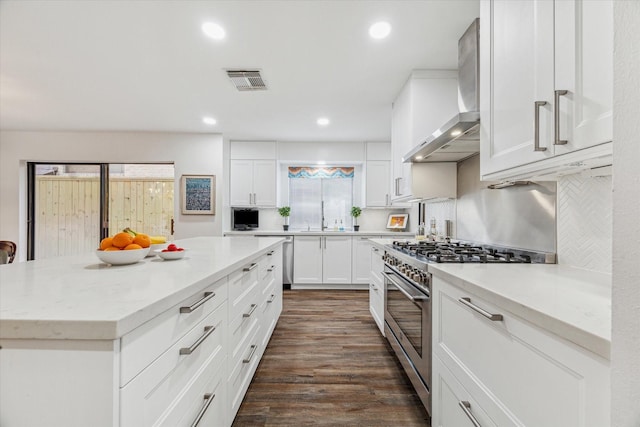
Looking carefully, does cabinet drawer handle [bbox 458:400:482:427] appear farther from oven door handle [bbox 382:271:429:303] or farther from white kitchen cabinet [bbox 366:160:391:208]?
white kitchen cabinet [bbox 366:160:391:208]

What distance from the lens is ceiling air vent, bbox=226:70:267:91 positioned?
2.82 metres

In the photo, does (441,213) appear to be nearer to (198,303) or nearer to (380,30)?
(380,30)

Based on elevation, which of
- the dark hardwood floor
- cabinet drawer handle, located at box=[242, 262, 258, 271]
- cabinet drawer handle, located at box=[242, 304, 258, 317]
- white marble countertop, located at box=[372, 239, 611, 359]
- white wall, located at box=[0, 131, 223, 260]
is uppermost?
white wall, located at box=[0, 131, 223, 260]

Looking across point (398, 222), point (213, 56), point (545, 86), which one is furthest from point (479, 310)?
point (398, 222)

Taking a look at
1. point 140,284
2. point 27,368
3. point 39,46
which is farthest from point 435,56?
point 39,46

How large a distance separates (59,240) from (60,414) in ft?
19.4

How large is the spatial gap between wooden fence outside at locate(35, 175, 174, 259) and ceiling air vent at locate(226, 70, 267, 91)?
3350mm

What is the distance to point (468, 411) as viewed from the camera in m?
1.10

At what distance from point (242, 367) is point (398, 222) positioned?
3.94 m

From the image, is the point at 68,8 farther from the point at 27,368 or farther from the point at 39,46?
the point at 27,368

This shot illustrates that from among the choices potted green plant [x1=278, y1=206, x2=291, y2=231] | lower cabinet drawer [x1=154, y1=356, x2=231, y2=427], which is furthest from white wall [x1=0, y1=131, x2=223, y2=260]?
lower cabinet drawer [x1=154, y1=356, x2=231, y2=427]

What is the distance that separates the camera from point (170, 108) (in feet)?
12.4

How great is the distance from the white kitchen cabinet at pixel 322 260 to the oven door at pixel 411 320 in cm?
240

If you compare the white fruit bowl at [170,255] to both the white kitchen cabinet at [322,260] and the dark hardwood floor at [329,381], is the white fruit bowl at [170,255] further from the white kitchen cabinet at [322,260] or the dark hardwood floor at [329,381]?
the white kitchen cabinet at [322,260]
